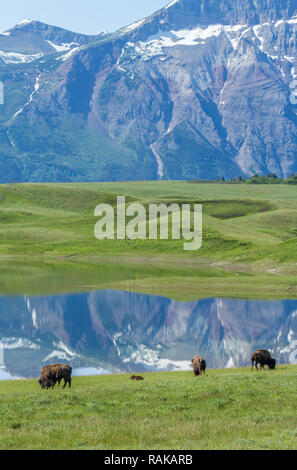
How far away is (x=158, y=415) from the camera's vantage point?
2383 centimetres

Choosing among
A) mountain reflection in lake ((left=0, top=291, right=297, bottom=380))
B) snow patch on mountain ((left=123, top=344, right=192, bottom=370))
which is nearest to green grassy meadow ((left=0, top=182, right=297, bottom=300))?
mountain reflection in lake ((left=0, top=291, right=297, bottom=380))

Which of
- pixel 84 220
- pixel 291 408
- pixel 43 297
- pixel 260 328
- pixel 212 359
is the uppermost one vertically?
pixel 84 220

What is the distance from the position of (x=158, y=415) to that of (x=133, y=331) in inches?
1418

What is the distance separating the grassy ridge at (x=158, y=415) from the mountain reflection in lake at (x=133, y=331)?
42.4ft

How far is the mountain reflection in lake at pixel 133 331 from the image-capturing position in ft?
150

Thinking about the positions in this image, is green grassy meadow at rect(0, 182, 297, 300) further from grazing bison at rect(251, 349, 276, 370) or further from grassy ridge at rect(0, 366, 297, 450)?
grassy ridge at rect(0, 366, 297, 450)

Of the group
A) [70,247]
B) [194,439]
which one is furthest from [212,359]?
[70,247]

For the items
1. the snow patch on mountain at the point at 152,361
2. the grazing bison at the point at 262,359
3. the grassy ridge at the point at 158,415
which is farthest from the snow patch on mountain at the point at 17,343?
the grazing bison at the point at 262,359

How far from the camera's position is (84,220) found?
7490 inches

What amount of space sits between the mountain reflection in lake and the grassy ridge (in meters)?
12.9

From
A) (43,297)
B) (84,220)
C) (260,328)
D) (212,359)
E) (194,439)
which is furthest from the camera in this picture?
(84,220)

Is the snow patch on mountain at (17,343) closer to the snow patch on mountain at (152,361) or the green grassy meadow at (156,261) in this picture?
the snow patch on mountain at (152,361)
